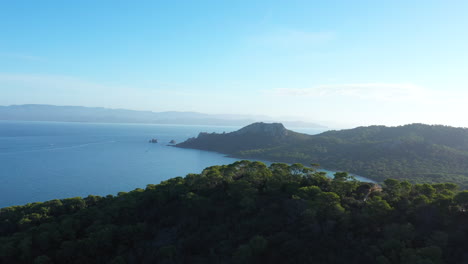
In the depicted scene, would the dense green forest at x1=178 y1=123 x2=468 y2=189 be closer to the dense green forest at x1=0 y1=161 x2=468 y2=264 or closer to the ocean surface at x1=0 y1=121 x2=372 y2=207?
the ocean surface at x1=0 y1=121 x2=372 y2=207

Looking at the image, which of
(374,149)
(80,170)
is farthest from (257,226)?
(374,149)

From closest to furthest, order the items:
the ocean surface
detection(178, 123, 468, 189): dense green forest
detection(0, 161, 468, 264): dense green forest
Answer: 1. detection(0, 161, 468, 264): dense green forest
2. the ocean surface
3. detection(178, 123, 468, 189): dense green forest

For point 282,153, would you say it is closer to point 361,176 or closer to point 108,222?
point 361,176

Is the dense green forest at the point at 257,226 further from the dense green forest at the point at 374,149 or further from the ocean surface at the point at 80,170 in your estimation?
the dense green forest at the point at 374,149

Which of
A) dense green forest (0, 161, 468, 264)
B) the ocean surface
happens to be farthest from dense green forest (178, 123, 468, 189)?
dense green forest (0, 161, 468, 264)

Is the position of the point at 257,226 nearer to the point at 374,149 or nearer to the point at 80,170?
the point at 80,170

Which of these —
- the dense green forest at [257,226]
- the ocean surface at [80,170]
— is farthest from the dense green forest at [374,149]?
the dense green forest at [257,226]

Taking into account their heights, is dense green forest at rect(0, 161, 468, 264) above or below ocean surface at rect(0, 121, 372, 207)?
above
